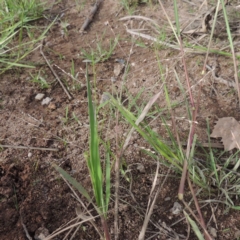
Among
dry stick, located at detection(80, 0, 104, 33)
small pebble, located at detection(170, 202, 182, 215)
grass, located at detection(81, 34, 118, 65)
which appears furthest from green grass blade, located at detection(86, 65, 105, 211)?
dry stick, located at detection(80, 0, 104, 33)

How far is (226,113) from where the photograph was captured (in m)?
1.39

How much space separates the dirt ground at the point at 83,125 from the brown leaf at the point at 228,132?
4 centimetres

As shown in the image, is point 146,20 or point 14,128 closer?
point 14,128

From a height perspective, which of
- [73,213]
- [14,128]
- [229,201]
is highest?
[14,128]

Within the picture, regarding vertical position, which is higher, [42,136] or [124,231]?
[42,136]

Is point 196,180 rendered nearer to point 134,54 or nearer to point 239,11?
point 134,54

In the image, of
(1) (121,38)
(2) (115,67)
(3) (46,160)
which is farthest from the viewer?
(1) (121,38)

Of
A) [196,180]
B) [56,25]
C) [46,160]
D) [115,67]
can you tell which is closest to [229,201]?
[196,180]

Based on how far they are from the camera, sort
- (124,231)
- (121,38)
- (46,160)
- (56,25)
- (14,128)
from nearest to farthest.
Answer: (124,231)
(46,160)
(14,128)
(121,38)
(56,25)

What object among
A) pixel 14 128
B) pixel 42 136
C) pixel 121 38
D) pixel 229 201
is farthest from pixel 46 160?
pixel 121 38

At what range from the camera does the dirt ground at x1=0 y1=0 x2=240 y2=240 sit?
112cm

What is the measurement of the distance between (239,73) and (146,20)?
677 millimetres

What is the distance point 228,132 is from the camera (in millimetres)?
1280

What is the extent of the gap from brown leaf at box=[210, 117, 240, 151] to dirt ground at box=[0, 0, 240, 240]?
43 mm
